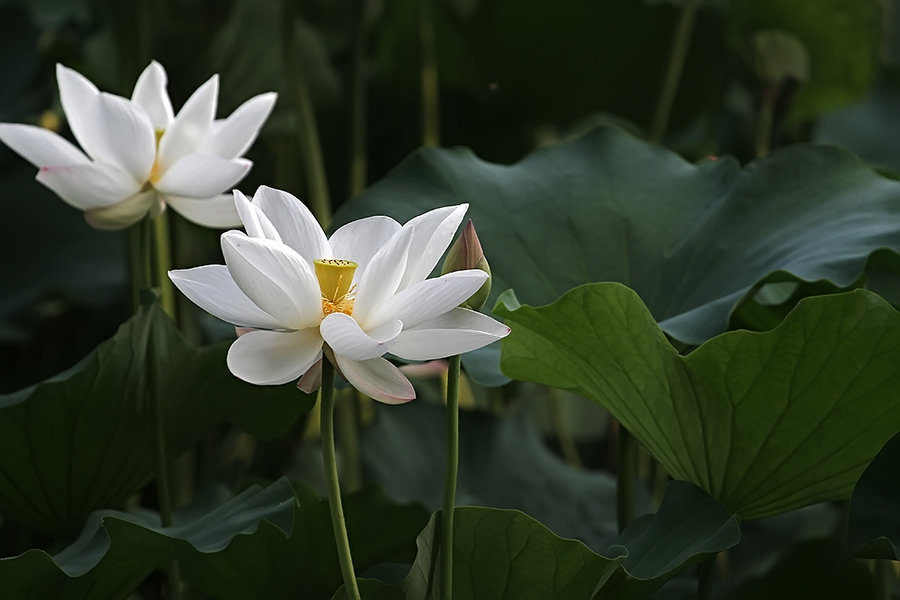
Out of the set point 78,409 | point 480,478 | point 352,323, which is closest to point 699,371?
point 352,323

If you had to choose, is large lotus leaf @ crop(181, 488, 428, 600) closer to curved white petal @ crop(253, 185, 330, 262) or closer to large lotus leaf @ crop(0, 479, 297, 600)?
large lotus leaf @ crop(0, 479, 297, 600)

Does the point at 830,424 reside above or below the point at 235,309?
below

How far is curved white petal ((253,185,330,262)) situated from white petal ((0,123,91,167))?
0.77ft

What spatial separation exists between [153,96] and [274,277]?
1.08 feet

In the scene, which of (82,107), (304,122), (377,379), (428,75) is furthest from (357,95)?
(377,379)

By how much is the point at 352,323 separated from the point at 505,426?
670 mm

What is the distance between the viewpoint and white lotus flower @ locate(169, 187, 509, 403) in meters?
0.44

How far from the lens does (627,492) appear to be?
2.36 ft

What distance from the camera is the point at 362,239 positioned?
51cm

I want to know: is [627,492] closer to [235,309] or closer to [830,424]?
[830,424]

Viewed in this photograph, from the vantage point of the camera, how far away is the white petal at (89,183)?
64 cm

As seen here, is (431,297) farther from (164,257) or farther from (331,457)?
(164,257)

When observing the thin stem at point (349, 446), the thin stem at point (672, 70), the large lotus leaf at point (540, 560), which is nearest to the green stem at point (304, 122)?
the thin stem at point (349, 446)

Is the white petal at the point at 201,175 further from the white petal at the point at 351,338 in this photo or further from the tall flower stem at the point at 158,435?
the white petal at the point at 351,338
